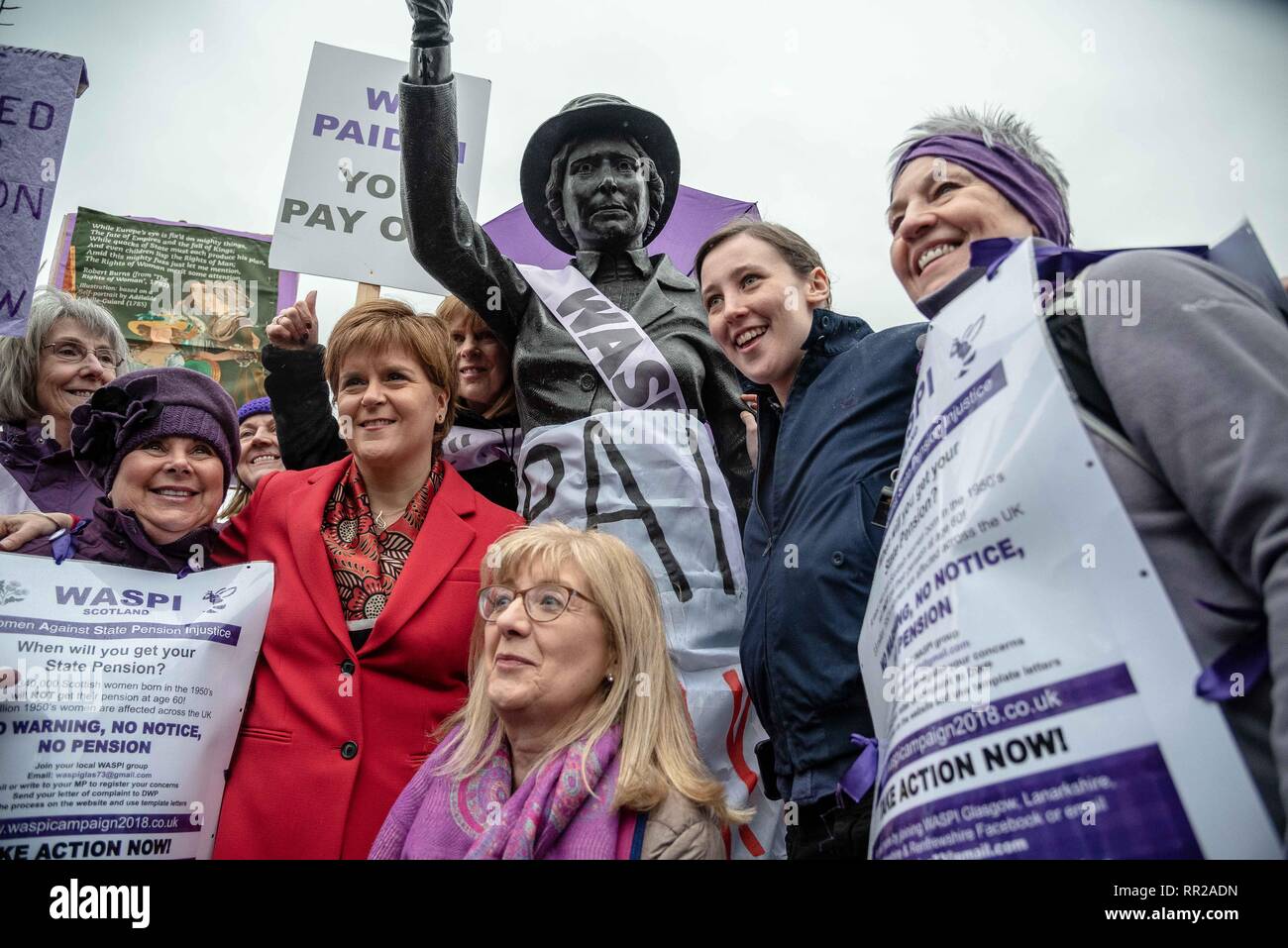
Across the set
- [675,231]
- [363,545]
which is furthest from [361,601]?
[675,231]

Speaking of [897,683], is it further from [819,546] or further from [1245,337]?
[1245,337]

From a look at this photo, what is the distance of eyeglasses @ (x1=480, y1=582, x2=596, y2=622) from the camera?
2.46 metres

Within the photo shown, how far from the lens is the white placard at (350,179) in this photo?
3.88m

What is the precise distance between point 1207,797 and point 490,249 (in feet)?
9.12

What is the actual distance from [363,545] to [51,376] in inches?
71.1

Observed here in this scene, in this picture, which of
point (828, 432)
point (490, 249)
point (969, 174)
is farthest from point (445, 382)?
point (969, 174)

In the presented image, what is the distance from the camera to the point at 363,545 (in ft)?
9.30

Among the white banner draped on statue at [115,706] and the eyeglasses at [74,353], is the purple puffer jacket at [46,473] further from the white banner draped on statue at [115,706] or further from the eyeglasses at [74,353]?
the white banner draped on statue at [115,706]

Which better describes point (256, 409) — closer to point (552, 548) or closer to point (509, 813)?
point (552, 548)

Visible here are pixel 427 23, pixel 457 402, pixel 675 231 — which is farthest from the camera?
pixel 675 231

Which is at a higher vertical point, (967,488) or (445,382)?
(445,382)

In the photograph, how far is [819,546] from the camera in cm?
227

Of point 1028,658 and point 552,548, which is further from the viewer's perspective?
point 552,548
